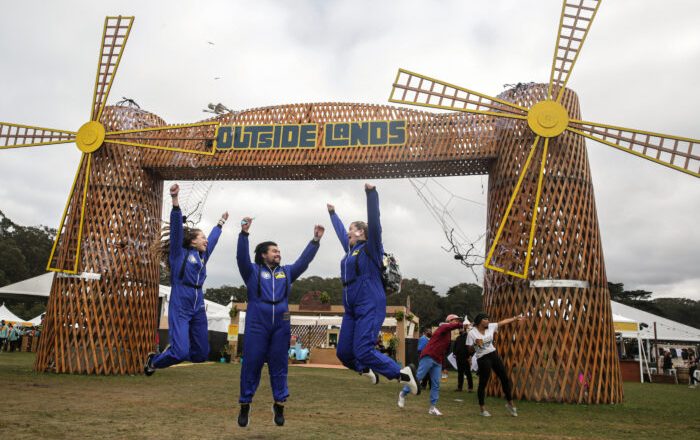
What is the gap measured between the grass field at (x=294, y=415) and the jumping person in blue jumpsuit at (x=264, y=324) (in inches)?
33.0

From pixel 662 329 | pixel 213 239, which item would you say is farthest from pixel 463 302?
pixel 213 239

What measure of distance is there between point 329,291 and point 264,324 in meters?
58.6

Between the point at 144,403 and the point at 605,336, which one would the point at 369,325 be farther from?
the point at 605,336

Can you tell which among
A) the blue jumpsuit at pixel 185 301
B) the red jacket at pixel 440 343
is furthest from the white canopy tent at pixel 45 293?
the blue jumpsuit at pixel 185 301

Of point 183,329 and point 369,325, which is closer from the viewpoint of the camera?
point 369,325

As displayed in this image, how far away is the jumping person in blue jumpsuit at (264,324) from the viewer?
5891mm

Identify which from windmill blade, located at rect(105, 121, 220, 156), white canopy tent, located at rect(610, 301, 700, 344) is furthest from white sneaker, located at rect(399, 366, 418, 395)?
white canopy tent, located at rect(610, 301, 700, 344)

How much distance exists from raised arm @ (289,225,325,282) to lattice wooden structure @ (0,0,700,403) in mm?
6494

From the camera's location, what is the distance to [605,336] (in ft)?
39.3

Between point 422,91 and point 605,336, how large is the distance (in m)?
6.80

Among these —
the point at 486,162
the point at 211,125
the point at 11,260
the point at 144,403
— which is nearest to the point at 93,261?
the point at 211,125

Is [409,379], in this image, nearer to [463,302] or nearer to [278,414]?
[278,414]

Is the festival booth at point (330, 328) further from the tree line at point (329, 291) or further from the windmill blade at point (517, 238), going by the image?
the tree line at point (329, 291)

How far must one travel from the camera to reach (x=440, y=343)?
9.94m
